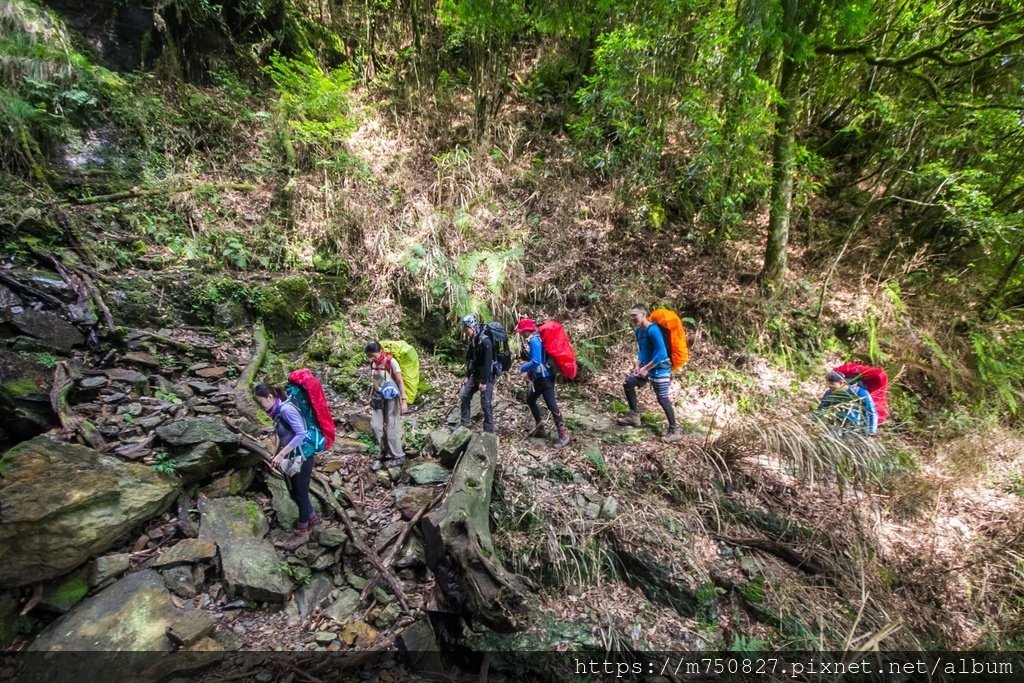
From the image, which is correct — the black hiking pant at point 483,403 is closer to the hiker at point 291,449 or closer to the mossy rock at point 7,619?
the hiker at point 291,449

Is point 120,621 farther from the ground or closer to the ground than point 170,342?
closer to the ground

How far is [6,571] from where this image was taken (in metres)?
3.21

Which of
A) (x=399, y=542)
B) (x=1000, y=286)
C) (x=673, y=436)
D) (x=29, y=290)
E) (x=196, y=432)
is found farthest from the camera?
(x=1000, y=286)

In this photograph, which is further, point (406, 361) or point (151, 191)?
point (151, 191)

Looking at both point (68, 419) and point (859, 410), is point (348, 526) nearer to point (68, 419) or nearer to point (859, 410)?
point (68, 419)

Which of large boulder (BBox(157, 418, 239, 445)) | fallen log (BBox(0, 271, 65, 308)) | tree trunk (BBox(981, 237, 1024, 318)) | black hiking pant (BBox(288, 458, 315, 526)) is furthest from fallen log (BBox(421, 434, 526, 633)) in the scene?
tree trunk (BBox(981, 237, 1024, 318))

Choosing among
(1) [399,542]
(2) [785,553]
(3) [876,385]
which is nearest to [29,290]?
(1) [399,542]

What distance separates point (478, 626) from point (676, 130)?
9.95 meters

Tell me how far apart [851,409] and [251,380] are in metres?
7.92

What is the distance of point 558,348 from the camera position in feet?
18.2

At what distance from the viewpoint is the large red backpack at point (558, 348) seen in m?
5.54

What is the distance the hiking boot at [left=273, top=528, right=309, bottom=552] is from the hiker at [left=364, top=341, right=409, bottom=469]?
4.01 feet

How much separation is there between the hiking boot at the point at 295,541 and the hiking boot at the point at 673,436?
4.47m

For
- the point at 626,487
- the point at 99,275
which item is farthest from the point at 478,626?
the point at 99,275
